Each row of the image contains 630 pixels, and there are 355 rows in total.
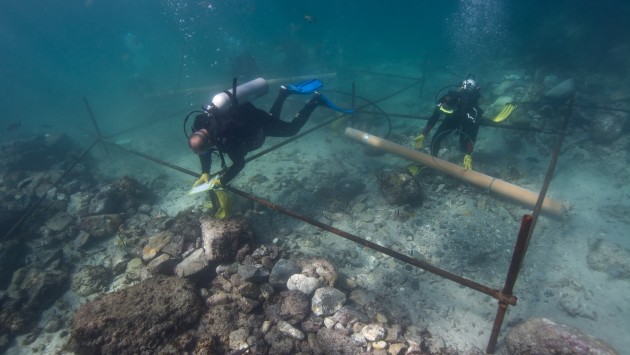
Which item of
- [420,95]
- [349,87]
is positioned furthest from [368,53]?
[420,95]

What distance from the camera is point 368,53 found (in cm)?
2955

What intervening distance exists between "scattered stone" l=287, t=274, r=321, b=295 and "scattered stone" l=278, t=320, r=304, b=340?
53 centimetres

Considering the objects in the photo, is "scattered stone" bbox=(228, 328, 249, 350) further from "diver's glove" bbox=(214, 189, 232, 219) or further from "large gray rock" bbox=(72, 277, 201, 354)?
"diver's glove" bbox=(214, 189, 232, 219)

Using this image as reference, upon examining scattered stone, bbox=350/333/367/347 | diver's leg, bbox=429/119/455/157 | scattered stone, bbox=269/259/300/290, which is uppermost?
diver's leg, bbox=429/119/455/157

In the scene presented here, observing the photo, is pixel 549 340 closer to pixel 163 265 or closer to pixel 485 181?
pixel 485 181

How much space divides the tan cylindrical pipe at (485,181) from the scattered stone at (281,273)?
4.17m

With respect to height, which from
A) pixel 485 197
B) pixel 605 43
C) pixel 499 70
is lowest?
pixel 485 197

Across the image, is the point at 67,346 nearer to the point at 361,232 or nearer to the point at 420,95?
the point at 361,232

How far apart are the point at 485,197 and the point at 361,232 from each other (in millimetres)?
2809

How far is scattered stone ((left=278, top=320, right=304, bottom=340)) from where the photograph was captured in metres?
3.80

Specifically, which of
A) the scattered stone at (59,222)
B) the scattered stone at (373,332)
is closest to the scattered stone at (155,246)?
the scattered stone at (59,222)

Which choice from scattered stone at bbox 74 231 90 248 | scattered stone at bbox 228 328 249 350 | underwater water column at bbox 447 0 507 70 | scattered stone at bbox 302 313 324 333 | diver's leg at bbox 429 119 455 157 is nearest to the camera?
scattered stone at bbox 228 328 249 350

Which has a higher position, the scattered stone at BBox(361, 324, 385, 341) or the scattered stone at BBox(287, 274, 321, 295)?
the scattered stone at BBox(287, 274, 321, 295)

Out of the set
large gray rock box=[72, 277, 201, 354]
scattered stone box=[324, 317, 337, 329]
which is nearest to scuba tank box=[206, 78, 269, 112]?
large gray rock box=[72, 277, 201, 354]
